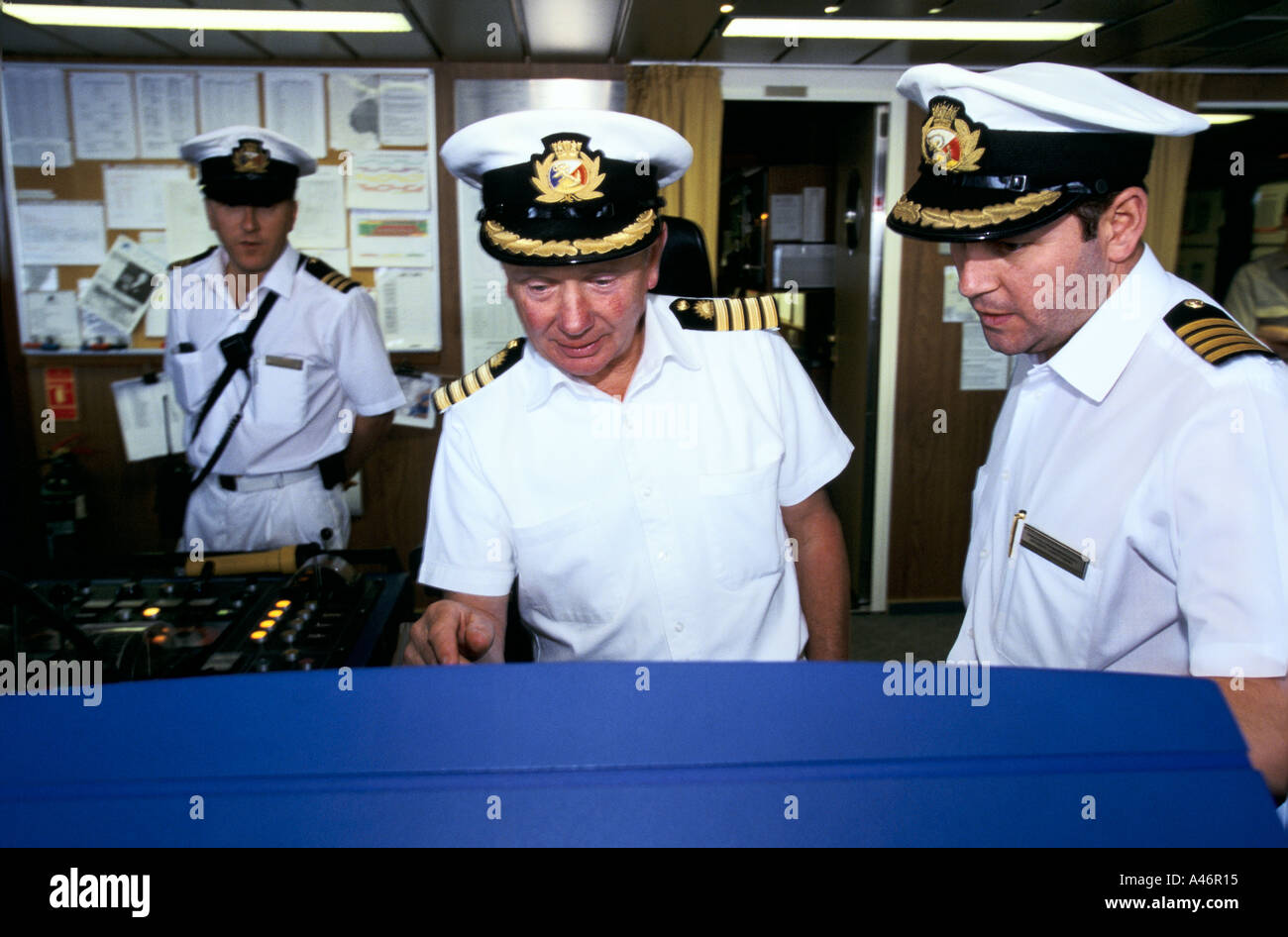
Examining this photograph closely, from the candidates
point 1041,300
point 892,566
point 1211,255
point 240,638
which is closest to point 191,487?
point 240,638

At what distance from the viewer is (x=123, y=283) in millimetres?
4383

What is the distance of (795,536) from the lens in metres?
1.70

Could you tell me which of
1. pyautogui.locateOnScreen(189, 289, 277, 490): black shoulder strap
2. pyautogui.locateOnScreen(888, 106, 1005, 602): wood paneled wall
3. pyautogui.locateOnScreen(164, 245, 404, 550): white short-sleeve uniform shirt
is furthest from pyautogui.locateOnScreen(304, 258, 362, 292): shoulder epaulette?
pyautogui.locateOnScreen(888, 106, 1005, 602): wood paneled wall

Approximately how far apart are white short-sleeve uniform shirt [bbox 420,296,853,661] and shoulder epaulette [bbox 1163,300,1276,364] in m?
0.65

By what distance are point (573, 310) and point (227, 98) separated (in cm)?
381

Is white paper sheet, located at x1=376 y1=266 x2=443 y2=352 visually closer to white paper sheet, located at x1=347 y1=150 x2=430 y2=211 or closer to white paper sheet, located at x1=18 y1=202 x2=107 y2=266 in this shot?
white paper sheet, located at x1=347 y1=150 x2=430 y2=211

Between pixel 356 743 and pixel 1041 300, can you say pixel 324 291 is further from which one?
pixel 356 743

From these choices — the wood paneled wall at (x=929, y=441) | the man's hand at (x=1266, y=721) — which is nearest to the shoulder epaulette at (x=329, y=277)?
the man's hand at (x=1266, y=721)

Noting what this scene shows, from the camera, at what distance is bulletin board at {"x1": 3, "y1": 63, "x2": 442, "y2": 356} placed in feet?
14.0

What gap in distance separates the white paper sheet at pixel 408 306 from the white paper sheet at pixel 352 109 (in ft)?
2.07

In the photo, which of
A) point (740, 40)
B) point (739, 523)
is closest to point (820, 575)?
point (739, 523)

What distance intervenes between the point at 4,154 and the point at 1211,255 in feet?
22.2

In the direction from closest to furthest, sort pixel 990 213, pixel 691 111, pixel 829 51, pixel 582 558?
pixel 990 213 → pixel 582 558 → pixel 829 51 → pixel 691 111

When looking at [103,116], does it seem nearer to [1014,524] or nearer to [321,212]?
[321,212]
